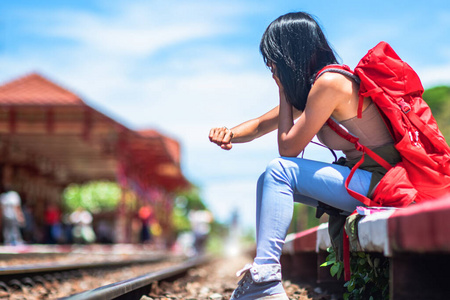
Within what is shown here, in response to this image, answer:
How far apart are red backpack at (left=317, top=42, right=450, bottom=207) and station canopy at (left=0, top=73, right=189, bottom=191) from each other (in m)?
15.6

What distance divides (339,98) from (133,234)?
81.0 feet

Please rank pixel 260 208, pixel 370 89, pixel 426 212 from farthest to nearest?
pixel 260 208 < pixel 370 89 < pixel 426 212

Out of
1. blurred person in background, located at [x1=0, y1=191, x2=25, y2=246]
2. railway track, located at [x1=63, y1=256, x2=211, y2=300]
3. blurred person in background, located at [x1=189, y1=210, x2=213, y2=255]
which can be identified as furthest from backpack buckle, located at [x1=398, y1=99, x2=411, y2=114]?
blurred person in background, located at [x1=189, y1=210, x2=213, y2=255]

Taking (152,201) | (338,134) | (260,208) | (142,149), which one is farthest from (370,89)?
(152,201)

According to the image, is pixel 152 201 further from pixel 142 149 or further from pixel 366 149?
pixel 366 149

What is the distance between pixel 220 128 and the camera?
3432 millimetres

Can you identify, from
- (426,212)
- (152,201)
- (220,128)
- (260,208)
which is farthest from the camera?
(152,201)

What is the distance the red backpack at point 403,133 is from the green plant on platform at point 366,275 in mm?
270

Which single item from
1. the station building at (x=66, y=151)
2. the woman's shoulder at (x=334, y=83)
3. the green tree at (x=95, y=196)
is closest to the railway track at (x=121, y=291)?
the woman's shoulder at (x=334, y=83)

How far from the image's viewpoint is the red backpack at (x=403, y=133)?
2.64 metres

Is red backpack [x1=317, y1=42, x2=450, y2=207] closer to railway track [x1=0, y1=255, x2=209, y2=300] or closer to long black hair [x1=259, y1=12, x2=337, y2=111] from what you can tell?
long black hair [x1=259, y1=12, x2=337, y2=111]

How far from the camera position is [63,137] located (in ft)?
71.1

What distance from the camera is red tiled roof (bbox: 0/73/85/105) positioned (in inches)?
705

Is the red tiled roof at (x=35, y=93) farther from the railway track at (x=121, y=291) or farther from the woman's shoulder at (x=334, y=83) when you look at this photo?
the woman's shoulder at (x=334, y=83)
